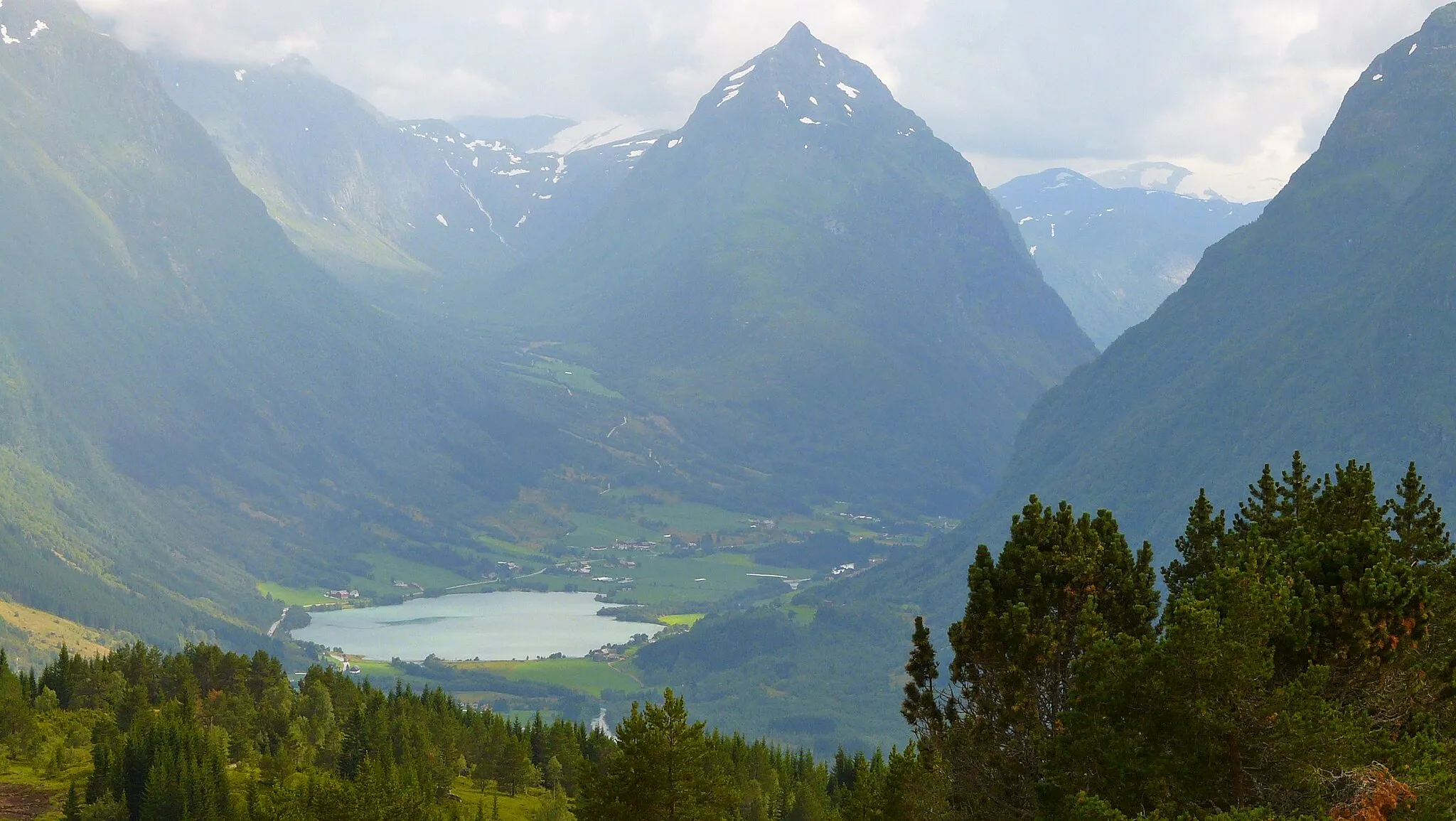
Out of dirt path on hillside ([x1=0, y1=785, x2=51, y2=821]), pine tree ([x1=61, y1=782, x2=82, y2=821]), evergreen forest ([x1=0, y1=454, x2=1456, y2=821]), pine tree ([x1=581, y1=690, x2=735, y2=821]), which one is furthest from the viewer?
dirt path on hillside ([x1=0, y1=785, x2=51, y2=821])

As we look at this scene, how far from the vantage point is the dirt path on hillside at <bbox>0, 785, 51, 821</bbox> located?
355ft

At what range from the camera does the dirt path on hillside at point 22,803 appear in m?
108

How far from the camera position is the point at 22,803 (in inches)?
4439

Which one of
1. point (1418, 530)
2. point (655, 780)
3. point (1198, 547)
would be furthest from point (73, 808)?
point (1418, 530)

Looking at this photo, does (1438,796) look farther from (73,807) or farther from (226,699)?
(226,699)

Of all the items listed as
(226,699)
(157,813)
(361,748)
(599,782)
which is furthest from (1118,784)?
(226,699)

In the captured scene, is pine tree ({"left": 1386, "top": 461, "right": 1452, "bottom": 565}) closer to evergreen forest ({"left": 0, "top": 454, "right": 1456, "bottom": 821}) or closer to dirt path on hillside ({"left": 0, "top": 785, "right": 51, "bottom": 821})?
evergreen forest ({"left": 0, "top": 454, "right": 1456, "bottom": 821})

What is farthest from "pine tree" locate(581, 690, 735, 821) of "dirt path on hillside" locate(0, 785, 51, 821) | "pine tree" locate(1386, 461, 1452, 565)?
"dirt path on hillside" locate(0, 785, 51, 821)

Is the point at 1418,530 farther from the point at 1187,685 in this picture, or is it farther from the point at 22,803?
the point at 22,803

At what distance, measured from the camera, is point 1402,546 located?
47062mm

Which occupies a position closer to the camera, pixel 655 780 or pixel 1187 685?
pixel 1187 685

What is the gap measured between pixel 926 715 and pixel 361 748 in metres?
95.4

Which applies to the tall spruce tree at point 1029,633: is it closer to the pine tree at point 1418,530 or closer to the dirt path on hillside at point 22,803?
the pine tree at point 1418,530

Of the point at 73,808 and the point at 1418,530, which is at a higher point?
the point at 1418,530
